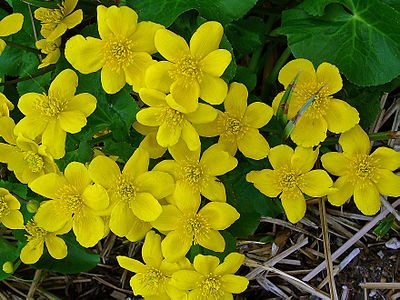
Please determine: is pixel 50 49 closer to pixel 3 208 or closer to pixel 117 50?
pixel 117 50

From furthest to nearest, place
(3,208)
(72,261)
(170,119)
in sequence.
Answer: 1. (72,261)
2. (3,208)
3. (170,119)

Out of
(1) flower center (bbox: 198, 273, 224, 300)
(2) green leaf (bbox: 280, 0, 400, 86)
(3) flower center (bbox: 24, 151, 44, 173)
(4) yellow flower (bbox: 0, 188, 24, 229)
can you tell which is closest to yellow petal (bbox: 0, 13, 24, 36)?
(3) flower center (bbox: 24, 151, 44, 173)

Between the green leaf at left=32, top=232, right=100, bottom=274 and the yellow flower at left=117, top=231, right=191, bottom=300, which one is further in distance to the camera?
the green leaf at left=32, top=232, right=100, bottom=274

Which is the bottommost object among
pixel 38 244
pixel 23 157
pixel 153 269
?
pixel 38 244

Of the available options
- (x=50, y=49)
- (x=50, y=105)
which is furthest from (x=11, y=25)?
(x=50, y=105)

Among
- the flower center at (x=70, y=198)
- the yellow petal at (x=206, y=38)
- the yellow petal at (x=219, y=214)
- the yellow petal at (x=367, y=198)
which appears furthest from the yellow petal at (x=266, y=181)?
the flower center at (x=70, y=198)

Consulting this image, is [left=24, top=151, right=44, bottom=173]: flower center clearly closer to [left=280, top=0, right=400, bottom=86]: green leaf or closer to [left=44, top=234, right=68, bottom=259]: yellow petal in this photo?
[left=44, top=234, right=68, bottom=259]: yellow petal

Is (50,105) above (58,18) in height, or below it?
below

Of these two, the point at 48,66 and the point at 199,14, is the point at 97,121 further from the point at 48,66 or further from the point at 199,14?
the point at 199,14
